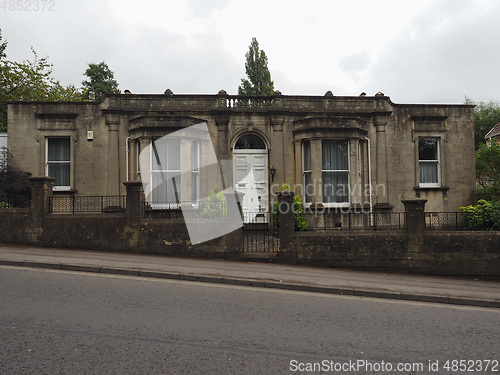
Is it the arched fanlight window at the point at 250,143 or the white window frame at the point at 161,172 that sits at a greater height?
the arched fanlight window at the point at 250,143

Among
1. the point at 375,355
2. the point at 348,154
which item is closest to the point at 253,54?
the point at 348,154

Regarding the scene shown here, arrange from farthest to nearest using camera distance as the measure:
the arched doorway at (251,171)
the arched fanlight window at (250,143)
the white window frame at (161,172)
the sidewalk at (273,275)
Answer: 1. the arched fanlight window at (250,143)
2. the arched doorway at (251,171)
3. the white window frame at (161,172)
4. the sidewalk at (273,275)

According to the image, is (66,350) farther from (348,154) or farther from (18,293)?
(348,154)

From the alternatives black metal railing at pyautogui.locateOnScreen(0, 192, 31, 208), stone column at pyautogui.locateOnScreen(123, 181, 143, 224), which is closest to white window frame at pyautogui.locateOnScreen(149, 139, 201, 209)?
stone column at pyautogui.locateOnScreen(123, 181, 143, 224)

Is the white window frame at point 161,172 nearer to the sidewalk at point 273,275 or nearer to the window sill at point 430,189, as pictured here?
the sidewalk at point 273,275

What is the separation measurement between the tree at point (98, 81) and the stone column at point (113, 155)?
1109 inches

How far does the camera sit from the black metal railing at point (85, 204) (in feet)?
37.4

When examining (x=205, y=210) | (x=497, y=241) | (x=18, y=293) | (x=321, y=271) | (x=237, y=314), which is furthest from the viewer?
(x=205, y=210)

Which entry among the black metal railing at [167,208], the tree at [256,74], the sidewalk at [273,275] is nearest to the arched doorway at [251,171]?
the black metal railing at [167,208]

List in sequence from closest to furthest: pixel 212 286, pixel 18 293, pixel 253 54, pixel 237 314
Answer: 1. pixel 237 314
2. pixel 18 293
3. pixel 212 286
4. pixel 253 54

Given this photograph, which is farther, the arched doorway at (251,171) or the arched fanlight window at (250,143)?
the arched fanlight window at (250,143)

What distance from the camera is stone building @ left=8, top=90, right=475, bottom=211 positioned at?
14703 millimetres

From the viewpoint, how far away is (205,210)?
11281mm

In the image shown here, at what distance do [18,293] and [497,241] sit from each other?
1190 centimetres
